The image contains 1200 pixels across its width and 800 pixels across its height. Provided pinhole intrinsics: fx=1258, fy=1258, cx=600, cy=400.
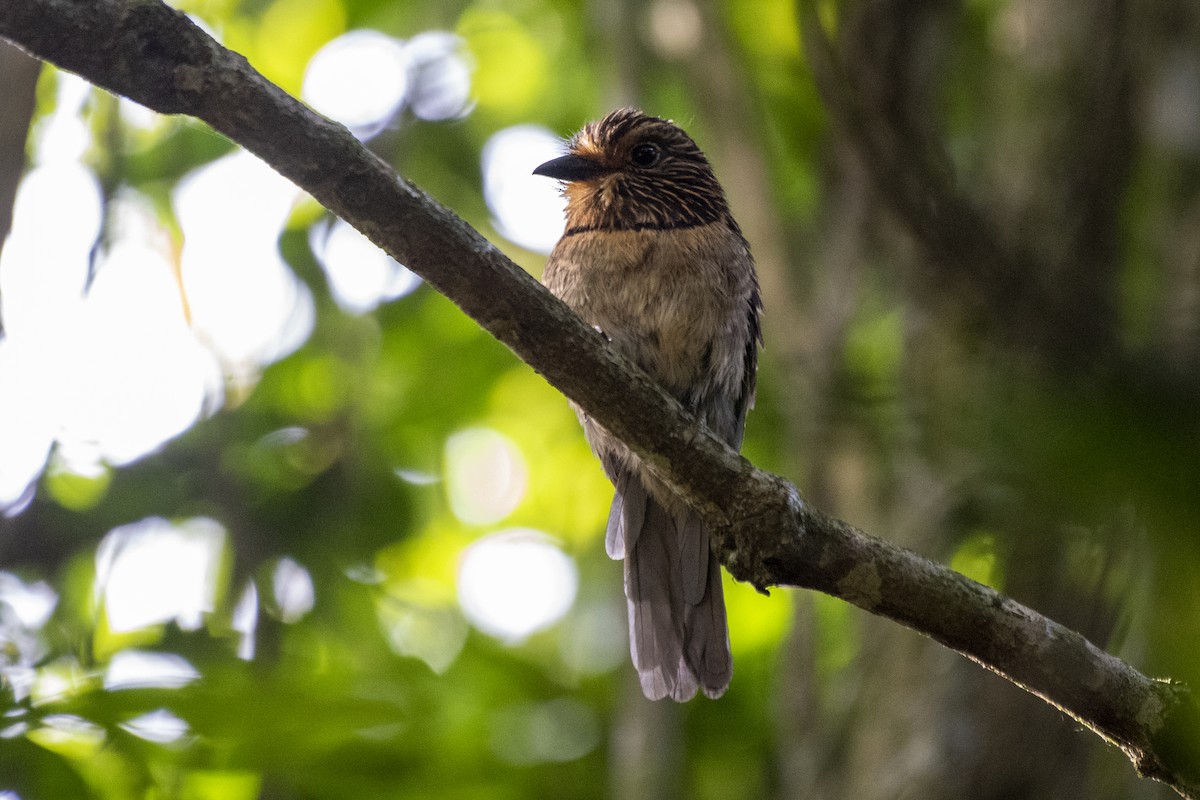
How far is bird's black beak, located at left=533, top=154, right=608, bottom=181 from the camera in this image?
3.86m

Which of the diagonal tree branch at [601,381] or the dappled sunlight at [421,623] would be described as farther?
the dappled sunlight at [421,623]

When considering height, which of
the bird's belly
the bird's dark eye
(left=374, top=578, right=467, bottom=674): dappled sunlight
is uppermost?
the bird's dark eye

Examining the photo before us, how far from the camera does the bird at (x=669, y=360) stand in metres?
3.39

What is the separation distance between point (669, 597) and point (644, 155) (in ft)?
4.69

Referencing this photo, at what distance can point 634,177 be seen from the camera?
156 inches

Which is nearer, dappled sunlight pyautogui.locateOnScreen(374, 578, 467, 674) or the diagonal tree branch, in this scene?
the diagonal tree branch

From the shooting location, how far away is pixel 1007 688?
3.39 m

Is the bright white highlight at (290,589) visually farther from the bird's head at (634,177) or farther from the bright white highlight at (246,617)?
the bird's head at (634,177)

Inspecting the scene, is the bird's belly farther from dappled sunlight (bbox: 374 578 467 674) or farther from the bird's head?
dappled sunlight (bbox: 374 578 467 674)

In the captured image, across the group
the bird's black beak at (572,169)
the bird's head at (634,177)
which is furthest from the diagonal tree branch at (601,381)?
the bird's black beak at (572,169)

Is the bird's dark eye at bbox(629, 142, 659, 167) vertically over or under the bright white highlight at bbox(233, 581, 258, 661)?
over

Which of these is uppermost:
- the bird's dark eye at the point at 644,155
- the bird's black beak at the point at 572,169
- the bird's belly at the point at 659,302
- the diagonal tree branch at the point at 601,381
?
the bird's dark eye at the point at 644,155

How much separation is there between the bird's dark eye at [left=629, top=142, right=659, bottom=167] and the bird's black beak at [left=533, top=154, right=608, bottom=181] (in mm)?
109

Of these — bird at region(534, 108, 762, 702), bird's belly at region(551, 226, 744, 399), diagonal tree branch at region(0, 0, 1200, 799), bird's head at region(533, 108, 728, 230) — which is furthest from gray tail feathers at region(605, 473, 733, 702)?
diagonal tree branch at region(0, 0, 1200, 799)
